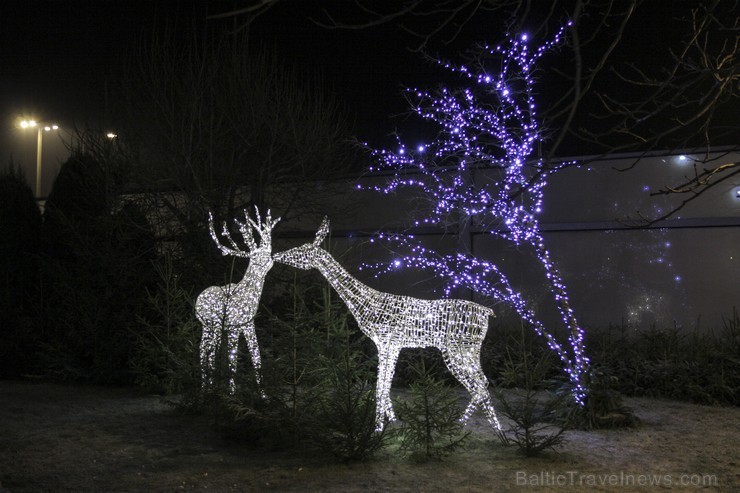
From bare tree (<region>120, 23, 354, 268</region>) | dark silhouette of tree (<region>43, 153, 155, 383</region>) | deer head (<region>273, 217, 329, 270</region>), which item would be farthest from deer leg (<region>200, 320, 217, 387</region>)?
bare tree (<region>120, 23, 354, 268</region>)

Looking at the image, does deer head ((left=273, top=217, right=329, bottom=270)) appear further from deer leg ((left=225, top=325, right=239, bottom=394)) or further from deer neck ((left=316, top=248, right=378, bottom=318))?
deer leg ((left=225, top=325, right=239, bottom=394))

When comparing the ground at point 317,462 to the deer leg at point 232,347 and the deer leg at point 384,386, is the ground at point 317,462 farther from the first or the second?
the deer leg at point 232,347

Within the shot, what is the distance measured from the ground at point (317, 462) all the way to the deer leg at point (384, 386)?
343mm

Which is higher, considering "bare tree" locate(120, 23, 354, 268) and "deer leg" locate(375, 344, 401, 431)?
"bare tree" locate(120, 23, 354, 268)

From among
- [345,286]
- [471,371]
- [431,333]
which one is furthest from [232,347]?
[471,371]

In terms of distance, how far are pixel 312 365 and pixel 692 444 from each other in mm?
3618

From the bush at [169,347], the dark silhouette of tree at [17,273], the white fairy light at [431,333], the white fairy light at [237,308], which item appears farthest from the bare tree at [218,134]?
the white fairy light at [431,333]

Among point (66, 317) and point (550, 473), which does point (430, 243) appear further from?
point (550, 473)

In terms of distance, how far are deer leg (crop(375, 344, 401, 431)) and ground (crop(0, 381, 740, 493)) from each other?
34 centimetres

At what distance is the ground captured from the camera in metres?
5.09

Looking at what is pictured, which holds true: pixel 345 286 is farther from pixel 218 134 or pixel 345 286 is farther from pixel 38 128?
pixel 38 128

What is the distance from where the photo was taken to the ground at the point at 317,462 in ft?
16.7

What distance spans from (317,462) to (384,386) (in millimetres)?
903

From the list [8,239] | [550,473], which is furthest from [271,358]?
[8,239]
